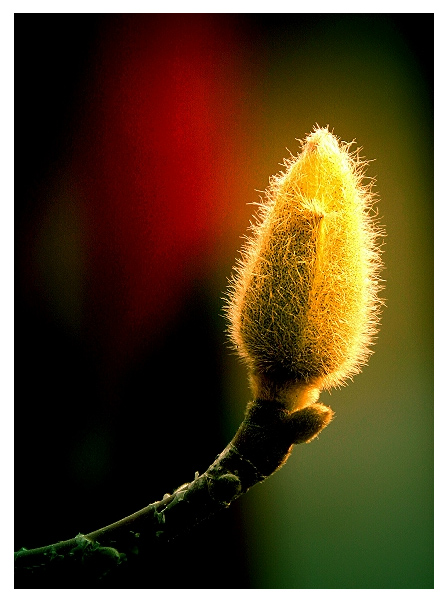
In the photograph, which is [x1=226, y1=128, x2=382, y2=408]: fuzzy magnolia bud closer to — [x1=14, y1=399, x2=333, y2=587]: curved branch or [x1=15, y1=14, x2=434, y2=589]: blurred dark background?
[x1=14, y1=399, x2=333, y2=587]: curved branch

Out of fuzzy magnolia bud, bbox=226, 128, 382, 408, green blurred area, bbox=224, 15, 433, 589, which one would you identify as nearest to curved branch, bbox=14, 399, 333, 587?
fuzzy magnolia bud, bbox=226, 128, 382, 408

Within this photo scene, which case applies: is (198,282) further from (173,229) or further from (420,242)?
(420,242)

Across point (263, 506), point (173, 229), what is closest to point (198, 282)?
point (173, 229)

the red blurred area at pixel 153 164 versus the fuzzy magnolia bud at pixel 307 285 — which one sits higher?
the red blurred area at pixel 153 164

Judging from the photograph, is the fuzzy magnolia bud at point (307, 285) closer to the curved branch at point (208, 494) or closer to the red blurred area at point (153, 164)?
the curved branch at point (208, 494)

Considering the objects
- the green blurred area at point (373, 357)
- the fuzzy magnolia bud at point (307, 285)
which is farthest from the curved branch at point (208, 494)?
the green blurred area at point (373, 357)

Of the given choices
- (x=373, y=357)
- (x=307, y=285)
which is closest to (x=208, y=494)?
(x=307, y=285)

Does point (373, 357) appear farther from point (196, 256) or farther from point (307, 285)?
point (307, 285)
